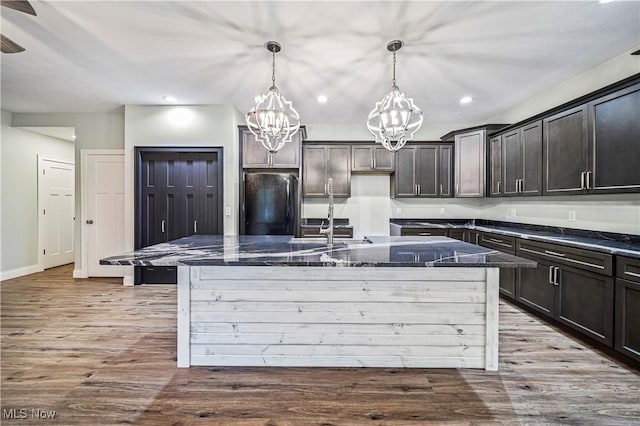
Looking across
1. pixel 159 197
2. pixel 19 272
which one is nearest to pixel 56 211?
pixel 19 272

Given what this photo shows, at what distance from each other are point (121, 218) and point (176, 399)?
3.92m

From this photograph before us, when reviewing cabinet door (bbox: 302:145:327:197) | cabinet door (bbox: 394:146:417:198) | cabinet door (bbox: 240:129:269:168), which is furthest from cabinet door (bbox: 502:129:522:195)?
cabinet door (bbox: 240:129:269:168)

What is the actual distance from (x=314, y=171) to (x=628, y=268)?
3.85 m

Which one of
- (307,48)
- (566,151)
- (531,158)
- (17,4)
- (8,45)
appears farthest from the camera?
(531,158)

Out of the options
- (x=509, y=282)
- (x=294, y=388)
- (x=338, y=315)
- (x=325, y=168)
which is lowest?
(x=294, y=388)

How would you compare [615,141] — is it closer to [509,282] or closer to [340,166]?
Result: [509,282]

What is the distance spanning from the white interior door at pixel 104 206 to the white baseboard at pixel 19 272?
122 cm

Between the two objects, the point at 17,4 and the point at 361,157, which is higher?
the point at 17,4

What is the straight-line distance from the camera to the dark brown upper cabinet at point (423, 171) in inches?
→ 199

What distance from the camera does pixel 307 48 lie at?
9.16ft

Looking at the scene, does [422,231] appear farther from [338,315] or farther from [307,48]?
[307,48]

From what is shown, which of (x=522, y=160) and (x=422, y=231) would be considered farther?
(x=422, y=231)

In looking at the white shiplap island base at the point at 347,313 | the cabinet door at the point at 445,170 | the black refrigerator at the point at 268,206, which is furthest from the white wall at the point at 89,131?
the cabinet door at the point at 445,170

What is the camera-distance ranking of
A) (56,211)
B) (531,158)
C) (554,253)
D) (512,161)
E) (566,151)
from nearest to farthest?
1. (554,253)
2. (566,151)
3. (531,158)
4. (512,161)
5. (56,211)
